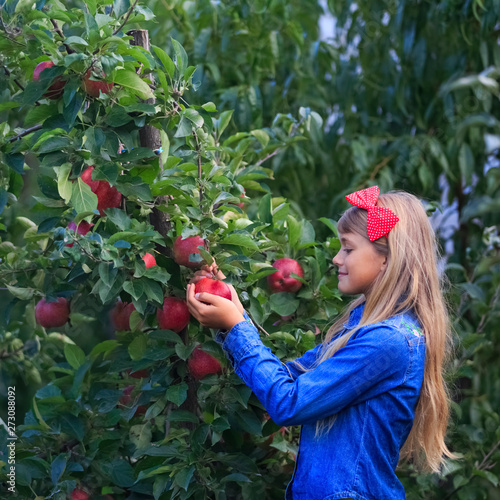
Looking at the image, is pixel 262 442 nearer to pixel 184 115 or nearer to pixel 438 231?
pixel 184 115

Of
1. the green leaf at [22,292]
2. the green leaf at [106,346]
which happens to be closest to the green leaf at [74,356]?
the green leaf at [106,346]

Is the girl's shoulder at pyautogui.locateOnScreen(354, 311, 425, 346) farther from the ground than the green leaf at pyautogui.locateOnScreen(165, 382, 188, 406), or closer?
farther from the ground

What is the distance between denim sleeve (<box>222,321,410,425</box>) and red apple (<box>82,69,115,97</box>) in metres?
0.57

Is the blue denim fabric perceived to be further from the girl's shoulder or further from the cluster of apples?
the cluster of apples

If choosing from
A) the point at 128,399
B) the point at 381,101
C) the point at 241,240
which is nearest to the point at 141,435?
the point at 128,399

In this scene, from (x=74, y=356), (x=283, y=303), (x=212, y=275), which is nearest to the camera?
(x=212, y=275)

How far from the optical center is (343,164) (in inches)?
115

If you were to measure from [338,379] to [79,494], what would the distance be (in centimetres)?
70

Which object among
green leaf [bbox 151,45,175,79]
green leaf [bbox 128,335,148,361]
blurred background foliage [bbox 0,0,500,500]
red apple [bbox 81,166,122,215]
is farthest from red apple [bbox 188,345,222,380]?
blurred background foliage [bbox 0,0,500,500]

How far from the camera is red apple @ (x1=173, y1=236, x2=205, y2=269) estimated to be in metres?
1.32

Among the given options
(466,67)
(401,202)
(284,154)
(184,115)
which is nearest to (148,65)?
(184,115)

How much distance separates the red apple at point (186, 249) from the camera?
1.32 metres

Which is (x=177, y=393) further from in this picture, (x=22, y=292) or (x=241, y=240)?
(x=22, y=292)

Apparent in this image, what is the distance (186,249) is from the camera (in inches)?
52.1
